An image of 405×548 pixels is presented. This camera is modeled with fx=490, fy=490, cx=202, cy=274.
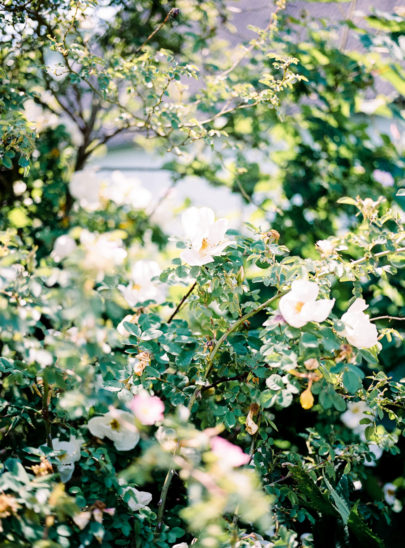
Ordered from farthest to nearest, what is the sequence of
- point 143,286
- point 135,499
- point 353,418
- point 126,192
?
point 126,192
point 353,418
point 143,286
point 135,499

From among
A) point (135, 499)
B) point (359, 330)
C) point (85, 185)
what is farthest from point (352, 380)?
point (85, 185)

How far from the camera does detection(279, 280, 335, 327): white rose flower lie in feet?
2.66

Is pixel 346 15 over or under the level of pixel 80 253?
over

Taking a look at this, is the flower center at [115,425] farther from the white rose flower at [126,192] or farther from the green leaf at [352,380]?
the white rose flower at [126,192]

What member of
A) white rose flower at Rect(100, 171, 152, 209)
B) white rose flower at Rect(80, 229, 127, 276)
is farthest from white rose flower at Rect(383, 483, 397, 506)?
white rose flower at Rect(100, 171, 152, 209)

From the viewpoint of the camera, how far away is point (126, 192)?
190 cm

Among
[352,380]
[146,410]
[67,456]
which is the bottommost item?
[67,456]

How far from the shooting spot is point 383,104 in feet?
6.05

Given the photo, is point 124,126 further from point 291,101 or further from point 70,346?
point 70,346

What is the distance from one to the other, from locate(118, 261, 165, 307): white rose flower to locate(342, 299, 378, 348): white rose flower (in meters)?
0.54

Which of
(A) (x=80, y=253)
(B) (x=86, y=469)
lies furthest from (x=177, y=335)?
(A) (x=80, y=253)

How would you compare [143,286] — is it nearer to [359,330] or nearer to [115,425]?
[115,425]

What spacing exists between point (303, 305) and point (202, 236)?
27cm

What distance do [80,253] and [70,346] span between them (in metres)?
0.14
